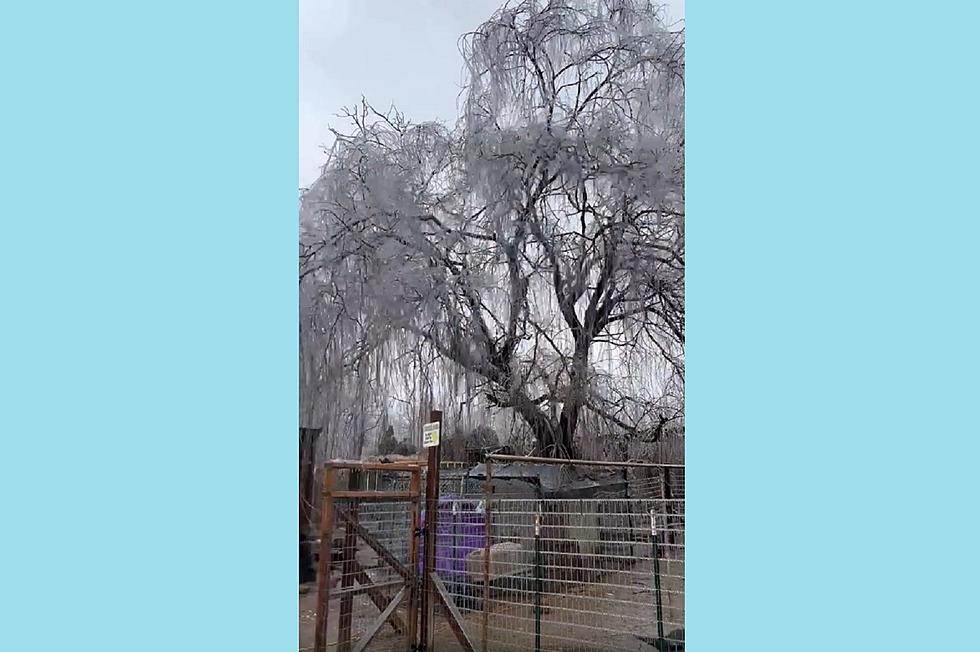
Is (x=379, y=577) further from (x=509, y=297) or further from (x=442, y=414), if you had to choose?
(x=509, y=297)

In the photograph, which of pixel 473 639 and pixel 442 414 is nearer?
pixel 473 639

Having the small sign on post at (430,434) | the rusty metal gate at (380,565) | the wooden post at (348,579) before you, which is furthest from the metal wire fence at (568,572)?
the wooden post at (348,579)

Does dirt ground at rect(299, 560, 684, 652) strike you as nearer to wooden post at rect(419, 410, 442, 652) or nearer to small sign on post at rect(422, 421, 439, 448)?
wooden post at rect(419, 410, 442, 652)

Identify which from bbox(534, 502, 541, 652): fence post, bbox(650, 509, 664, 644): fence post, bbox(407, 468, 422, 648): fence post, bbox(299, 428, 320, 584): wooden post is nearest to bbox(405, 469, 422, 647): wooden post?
bbox(407, 468, 422, 648): fence post

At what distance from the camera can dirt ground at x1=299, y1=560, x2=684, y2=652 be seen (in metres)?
3.83

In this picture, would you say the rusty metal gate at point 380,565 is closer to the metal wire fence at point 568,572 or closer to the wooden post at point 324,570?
the wooden post at point 324,570

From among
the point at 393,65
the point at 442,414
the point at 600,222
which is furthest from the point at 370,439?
the point at 393,65

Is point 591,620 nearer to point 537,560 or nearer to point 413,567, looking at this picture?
point 537,560

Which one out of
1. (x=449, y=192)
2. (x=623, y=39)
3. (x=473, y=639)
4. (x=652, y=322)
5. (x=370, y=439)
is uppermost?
(x=623, y=39)

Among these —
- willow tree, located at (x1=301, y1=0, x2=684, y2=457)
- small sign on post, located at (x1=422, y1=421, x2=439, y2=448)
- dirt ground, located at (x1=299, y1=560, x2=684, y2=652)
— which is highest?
willow tree, located at (x1=301, y1=0, x2=684, y2=457)

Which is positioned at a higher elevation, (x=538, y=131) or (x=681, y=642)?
(x=538, y=131)

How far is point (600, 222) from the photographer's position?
4387 mm

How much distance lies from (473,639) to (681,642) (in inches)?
42.5

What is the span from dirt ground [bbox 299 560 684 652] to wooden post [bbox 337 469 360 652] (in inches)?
13.7
